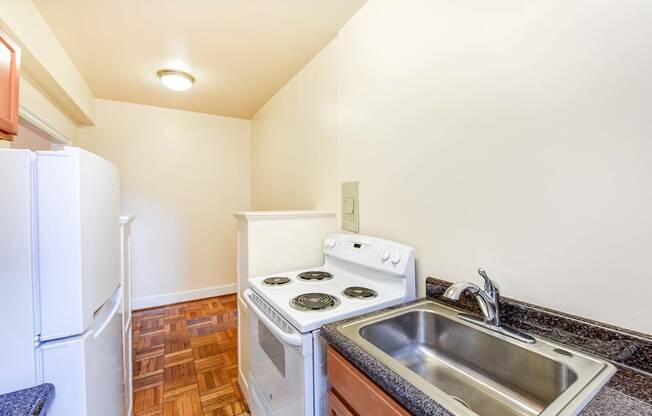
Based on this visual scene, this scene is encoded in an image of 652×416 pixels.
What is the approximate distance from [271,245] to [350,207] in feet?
1.79

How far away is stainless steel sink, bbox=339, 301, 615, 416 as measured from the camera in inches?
25.2

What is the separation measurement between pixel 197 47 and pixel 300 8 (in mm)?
892

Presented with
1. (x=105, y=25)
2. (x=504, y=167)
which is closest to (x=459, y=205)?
(x=504, y=167)

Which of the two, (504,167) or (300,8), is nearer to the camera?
Answer: (504,167)

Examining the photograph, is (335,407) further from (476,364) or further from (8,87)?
(8,87)

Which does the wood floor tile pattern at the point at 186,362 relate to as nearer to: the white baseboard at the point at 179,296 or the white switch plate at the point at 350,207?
the white baseboard at the point at 179,296

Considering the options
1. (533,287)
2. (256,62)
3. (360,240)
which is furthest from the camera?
(256,62)

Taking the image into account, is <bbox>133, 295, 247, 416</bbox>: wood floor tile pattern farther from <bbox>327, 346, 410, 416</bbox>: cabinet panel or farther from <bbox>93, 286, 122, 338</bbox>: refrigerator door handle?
<bbox>327, 346, 410, 416</bbox>: cabinet panel

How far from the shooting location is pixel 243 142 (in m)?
3.81

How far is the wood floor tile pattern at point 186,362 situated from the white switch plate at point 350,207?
1.33 meters

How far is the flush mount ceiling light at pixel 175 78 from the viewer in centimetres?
238

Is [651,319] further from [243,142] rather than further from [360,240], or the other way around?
[243,142]

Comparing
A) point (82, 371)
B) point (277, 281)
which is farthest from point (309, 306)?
point (82, 371)

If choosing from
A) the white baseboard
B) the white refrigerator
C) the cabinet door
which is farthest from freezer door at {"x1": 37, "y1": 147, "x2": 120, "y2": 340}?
the white baseboard
